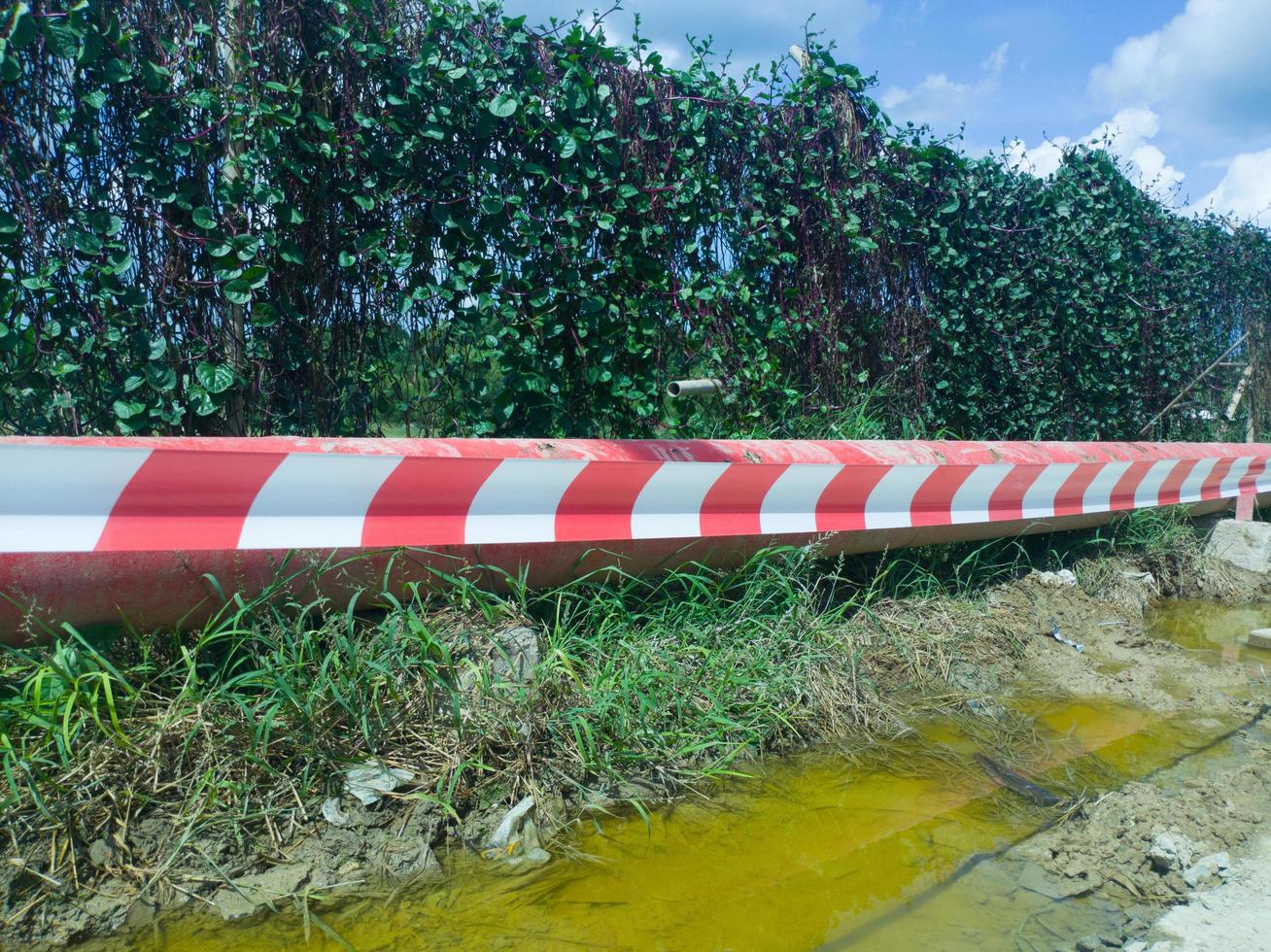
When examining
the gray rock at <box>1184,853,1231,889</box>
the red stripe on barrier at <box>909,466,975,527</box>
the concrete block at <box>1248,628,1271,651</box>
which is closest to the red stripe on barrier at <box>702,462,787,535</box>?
the red stripe on barrier at <box>909,466,975,527</box>

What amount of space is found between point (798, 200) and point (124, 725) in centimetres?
485

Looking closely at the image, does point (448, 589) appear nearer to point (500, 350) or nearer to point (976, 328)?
point (500, 350)

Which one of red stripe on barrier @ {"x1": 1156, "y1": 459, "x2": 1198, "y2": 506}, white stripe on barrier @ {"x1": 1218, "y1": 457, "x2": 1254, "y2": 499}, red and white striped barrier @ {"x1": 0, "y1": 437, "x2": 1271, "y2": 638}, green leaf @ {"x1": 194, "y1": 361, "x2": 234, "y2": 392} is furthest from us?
white stripe on barrier @ {"x1": 1218, "y1": 457, "x2": 1254, "y2": 499}

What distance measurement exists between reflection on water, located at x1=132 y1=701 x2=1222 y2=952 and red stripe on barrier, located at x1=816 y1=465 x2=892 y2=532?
1.09 meters

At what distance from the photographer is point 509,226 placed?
4.39 meters

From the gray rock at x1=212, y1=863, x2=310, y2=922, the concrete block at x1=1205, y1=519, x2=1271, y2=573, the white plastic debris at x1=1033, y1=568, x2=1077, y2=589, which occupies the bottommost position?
the gray rock at x1=212, y1=863, x2=310, y2=922

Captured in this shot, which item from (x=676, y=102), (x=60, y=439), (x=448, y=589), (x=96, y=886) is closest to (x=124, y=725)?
(x=96, y=886)

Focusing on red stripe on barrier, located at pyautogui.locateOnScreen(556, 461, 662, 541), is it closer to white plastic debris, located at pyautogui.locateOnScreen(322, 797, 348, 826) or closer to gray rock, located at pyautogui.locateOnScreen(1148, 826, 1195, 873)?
white plastic debris, located at pyautogui.locateOnScreen(322, 797, 348, 826)

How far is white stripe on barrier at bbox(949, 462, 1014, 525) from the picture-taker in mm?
4609

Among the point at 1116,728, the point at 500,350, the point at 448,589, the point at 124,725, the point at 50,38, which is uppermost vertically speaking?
the point at 50,38

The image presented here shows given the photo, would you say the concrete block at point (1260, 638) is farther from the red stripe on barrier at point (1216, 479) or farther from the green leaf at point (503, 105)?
the green leaf at point (503, 105)

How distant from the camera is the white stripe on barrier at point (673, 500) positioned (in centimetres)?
340

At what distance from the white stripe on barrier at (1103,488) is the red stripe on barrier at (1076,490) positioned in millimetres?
29

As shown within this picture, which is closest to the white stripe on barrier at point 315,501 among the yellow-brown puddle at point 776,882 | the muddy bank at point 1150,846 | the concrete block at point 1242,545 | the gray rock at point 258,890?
the gray rock at point 258,890
